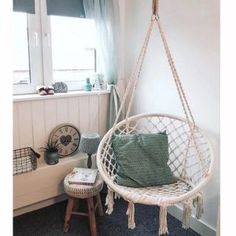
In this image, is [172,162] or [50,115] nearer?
[172,162]

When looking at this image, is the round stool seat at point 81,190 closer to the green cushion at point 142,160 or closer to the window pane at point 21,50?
the green cushion at point 142,160

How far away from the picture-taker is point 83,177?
227 centimetres

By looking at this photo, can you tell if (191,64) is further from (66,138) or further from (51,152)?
(51,152)

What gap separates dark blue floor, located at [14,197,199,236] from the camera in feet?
7.36

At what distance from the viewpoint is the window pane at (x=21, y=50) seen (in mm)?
2375

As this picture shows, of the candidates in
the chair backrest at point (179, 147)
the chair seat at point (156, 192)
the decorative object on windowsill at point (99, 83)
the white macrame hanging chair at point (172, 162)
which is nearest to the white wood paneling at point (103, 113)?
the decorative object on windowsill at point (99, 83)

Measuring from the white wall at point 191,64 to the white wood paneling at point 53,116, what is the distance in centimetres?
53

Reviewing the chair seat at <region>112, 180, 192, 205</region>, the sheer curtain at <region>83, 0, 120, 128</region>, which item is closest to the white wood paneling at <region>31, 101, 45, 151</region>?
the sheer curtain at <region>83, 0, 120, 128</region>

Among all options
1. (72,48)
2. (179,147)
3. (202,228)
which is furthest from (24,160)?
(202,228)

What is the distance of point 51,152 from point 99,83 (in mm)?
875
